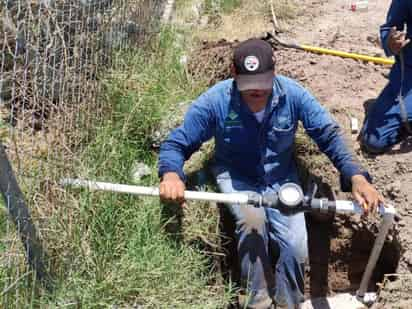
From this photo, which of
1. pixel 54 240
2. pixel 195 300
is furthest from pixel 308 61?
pixel 54 240

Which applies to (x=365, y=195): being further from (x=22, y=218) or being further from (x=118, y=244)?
(x=22, y=218)

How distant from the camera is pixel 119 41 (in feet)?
14.1

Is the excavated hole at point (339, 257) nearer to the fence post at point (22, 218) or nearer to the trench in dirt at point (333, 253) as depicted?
the trench in dirt at point (333, 253)

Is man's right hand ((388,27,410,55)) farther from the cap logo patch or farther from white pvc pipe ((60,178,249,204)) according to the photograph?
white pvc pipe ((60,178,249,204))

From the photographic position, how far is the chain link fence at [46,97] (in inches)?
108

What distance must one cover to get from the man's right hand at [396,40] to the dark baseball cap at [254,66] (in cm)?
112

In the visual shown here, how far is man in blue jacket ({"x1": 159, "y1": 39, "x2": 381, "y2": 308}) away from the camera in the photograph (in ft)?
10.3

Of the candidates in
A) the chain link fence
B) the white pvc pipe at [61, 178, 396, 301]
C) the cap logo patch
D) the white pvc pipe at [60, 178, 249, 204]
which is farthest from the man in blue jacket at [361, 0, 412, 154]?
the chain link fence

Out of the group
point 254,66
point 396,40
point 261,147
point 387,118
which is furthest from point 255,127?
point 396,40

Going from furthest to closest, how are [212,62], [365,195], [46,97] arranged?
[212,62]
[46,97]
[365,195]

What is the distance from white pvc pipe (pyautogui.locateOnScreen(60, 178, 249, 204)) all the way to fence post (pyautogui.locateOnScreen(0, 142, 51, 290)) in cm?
37

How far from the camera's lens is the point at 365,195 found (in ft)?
9.66

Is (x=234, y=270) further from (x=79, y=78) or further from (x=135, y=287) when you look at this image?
(x=79, y=78)

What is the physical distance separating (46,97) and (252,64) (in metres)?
1.36
